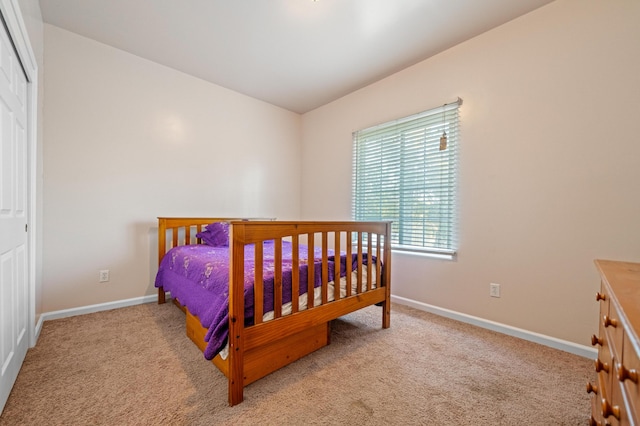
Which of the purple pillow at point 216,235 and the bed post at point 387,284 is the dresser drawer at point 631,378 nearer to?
the bed post at point 387,284

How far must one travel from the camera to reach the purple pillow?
8.58 ft

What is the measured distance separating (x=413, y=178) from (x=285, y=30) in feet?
5.75

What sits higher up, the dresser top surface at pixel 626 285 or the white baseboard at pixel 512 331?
the dresser top surface at pixel 626 285

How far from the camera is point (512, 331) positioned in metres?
2.02

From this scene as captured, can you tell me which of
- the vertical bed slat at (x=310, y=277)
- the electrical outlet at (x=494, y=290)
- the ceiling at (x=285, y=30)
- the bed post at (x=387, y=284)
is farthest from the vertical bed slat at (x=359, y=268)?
the ceiling at (x=285, y=30)

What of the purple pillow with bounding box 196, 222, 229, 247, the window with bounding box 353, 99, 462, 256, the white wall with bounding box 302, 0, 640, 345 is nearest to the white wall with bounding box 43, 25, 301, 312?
the purple pillow with bounding box 196, 222, 229, 247

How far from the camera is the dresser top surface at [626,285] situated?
56 centimetres

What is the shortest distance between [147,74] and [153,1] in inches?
36.2

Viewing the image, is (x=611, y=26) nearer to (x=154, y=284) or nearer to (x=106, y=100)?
(x=106, y=100)

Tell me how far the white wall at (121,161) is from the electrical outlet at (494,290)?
2.77 metres

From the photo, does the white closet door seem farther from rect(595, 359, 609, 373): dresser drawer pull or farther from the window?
the window

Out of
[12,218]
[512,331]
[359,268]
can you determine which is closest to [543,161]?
[512,331]

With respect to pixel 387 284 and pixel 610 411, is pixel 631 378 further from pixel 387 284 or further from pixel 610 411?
pixel 387 284

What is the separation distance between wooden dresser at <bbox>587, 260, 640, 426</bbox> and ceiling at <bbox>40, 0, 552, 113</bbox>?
1997 mm
